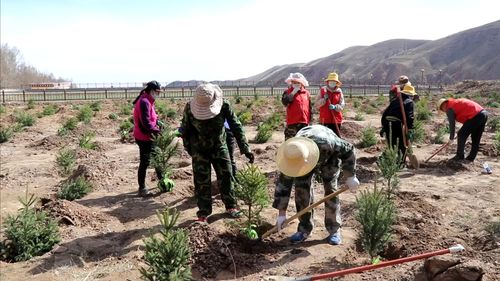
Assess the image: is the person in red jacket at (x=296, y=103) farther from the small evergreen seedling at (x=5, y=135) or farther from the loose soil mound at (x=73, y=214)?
the small evergreen seedling at (x=5, y=135)

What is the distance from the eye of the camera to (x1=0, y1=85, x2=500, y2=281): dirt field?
4090 mm

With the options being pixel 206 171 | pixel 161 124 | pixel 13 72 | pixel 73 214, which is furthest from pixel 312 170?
pixel 13 72

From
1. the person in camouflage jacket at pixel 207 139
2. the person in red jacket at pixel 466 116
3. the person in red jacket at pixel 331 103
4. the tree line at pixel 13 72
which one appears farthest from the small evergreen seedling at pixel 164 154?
the tree line at pixel 13 72

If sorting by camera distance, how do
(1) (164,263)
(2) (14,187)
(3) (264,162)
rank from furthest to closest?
(3) (264,162) → (2) (14,187) → (1) (164,263)

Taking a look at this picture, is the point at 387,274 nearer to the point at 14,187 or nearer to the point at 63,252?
the point at 63,252

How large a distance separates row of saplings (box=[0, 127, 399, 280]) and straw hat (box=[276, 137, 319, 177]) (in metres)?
0.62

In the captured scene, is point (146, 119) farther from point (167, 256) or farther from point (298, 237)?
point (167, 256)

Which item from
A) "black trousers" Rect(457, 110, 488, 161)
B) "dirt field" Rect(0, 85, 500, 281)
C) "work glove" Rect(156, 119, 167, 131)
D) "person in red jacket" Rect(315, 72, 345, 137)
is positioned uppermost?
"person in red jacket" Rect(315, 72, 345, 137)

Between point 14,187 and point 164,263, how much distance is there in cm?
536

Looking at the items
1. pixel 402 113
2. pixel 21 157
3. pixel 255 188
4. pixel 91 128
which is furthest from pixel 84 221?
pixel 91 128

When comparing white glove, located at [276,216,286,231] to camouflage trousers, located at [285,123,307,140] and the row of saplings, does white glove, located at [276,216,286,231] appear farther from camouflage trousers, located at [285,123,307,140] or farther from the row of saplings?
camouflage trousers, located at [285,123,307,140]

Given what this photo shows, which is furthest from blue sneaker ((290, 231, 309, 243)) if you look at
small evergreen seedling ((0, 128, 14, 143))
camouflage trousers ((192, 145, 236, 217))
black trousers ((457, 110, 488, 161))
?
small evergreen seedling ((0, 128, 14, 143))

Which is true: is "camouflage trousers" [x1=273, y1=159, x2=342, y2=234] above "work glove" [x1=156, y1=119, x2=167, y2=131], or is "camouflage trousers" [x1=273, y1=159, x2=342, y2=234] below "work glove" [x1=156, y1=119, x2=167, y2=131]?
below

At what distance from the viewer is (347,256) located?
14.1 ft
